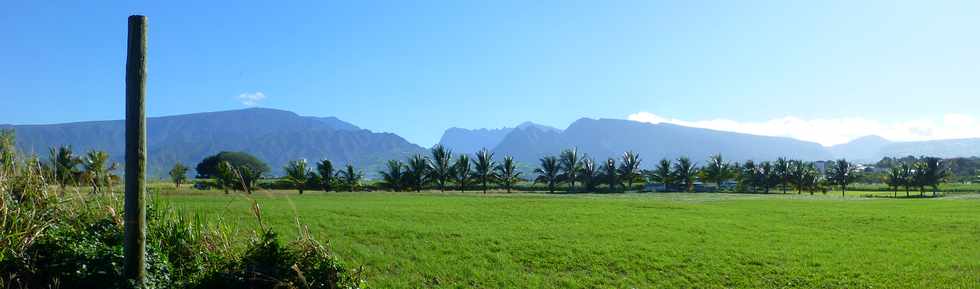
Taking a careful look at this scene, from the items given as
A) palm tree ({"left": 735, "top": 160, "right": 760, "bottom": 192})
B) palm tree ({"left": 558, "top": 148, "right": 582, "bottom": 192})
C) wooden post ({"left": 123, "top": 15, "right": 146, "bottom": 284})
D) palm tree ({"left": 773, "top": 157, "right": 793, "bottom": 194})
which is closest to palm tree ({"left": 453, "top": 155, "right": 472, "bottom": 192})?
palm tree ({"left": 558, "top": 148, "right": 582, "bottom": 192})

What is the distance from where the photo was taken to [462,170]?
6056 centimetres

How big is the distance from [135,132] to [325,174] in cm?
4509

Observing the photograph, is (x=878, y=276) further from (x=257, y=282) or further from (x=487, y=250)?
(x=257, y=282)

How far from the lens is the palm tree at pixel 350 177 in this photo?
5094cm

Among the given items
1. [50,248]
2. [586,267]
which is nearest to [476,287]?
[586,267]

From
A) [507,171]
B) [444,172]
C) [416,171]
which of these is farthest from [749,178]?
[416,171]

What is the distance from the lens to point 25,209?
7.27 m

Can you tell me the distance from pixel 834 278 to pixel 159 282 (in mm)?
9540

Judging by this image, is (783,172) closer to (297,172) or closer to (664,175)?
(664,175)

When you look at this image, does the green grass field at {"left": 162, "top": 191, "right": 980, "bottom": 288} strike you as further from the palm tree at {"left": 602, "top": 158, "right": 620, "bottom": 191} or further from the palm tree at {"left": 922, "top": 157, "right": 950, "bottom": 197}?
the palm tree at {"left": 922, "top": 157, "right": 950, "bottom": 197}

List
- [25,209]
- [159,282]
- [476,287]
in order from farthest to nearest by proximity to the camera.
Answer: [476,287] < [25,209] < [159,282]

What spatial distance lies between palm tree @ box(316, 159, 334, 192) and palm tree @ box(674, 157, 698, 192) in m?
42.5

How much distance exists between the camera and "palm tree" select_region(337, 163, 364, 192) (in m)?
50.9

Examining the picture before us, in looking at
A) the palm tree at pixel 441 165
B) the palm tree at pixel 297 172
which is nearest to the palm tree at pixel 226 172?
the palm tree at pixel 297 172
